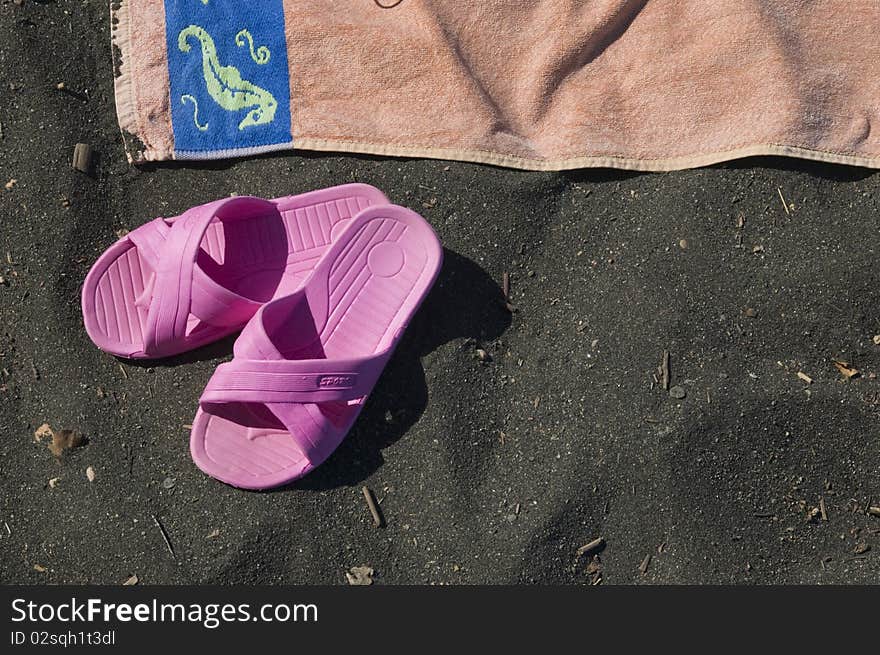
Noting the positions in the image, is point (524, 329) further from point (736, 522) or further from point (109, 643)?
point (109, 643)

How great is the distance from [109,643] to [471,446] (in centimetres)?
71

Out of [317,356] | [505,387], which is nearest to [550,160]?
[505,387]

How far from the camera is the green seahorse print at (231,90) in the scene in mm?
1567

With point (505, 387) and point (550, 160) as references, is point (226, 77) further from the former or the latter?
point (505, 387)

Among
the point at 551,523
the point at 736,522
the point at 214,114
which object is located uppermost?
the point at 214,114

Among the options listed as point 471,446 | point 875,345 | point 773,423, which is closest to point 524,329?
point 471,446

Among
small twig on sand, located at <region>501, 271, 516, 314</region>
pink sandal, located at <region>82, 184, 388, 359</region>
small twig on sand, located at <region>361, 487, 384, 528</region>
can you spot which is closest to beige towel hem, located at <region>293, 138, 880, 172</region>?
pink sandal, located at <region>82, 184, 388, 359</region>

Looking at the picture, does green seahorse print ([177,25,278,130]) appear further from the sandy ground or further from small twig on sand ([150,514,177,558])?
→ small twig on sand ([150,514,177,558])

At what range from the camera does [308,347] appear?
1469 mm

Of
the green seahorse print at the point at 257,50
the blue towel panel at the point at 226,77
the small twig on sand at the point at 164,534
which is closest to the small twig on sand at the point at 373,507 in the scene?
the small twig on sand at the point at 164,534

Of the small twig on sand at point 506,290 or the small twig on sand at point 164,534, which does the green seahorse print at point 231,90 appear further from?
the small twig on sand at point 164,534

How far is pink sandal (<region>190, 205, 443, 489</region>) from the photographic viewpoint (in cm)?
134

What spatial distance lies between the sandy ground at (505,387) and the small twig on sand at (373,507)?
1cm

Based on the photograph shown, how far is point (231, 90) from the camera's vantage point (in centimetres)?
157
